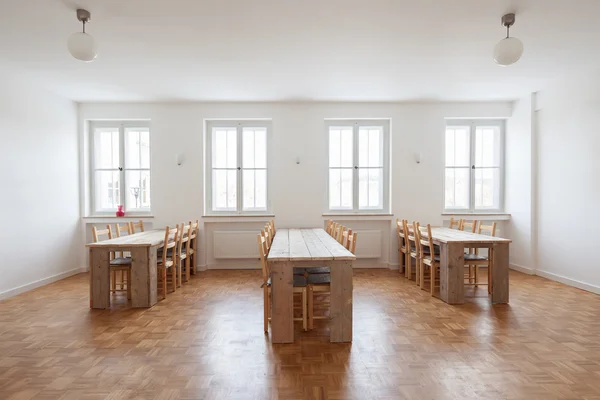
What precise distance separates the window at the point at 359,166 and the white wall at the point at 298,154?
0.72 ft

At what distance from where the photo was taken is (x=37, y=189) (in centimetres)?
546

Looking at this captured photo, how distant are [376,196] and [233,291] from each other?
3274 mm

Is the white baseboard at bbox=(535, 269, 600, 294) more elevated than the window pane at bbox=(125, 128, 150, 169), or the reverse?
the window pane at bbox=(125, 128, 150, 169)

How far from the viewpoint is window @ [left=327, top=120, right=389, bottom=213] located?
682 centimetres

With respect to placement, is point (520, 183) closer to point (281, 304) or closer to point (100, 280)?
point (281, 304)

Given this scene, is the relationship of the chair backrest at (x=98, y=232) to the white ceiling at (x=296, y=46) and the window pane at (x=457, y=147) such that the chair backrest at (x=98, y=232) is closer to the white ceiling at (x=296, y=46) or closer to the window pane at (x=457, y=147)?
the white ceiling at (x=296, y=46)

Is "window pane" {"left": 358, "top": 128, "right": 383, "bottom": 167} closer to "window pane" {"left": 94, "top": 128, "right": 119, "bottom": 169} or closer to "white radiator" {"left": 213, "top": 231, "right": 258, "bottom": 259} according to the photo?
"white radiator" {"left": 213, "top": 231, "right": 258, "bottom": 259}

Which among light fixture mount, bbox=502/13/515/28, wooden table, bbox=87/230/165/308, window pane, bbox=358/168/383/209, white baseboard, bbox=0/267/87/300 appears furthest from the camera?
window pane, bbox=358/168/383/209

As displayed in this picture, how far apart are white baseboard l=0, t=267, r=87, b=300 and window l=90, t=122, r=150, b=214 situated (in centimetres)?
112

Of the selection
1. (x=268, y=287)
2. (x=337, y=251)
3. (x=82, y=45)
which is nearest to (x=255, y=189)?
(x=268, y=287)

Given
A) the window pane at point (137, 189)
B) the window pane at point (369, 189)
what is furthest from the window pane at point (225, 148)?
the window pane at point (369, 189)

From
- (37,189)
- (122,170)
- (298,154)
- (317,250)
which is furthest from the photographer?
(122,170)

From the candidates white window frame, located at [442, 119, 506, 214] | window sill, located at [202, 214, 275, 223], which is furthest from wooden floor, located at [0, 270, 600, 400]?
white window frame, located at [442, 119, 506, 214]

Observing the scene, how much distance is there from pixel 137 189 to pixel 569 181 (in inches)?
281
